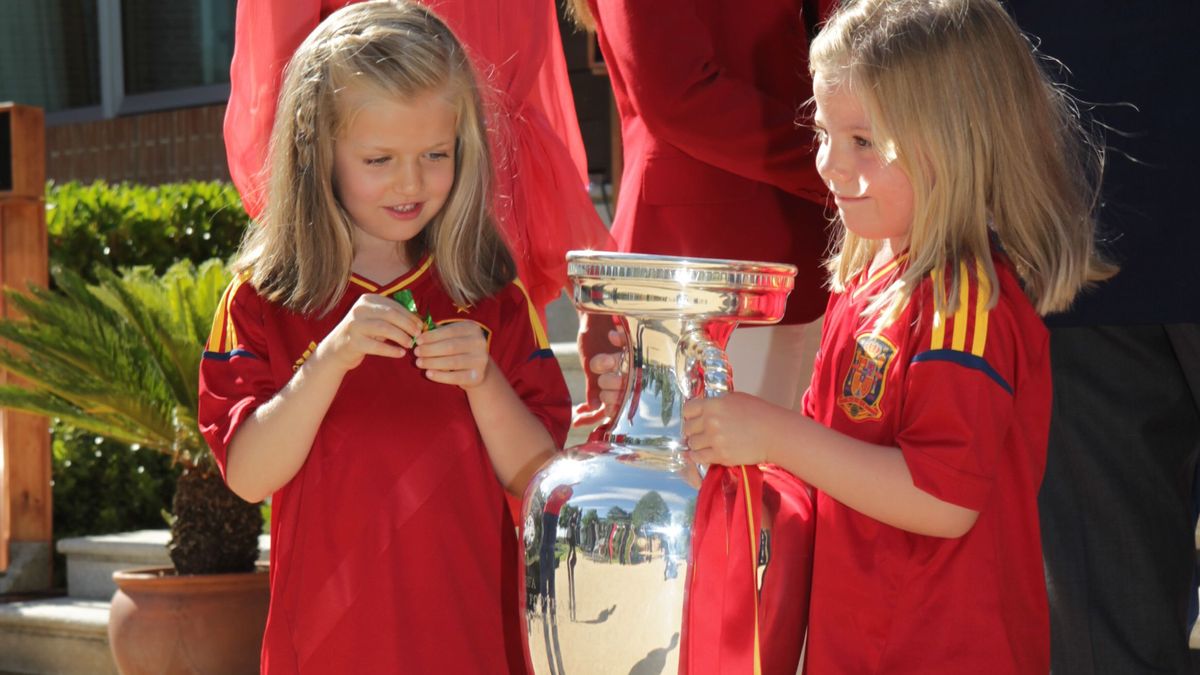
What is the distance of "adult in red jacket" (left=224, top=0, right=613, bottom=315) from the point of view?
238cm

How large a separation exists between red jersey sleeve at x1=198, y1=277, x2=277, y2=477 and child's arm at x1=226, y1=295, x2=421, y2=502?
24 mm

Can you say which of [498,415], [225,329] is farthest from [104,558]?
[498,415]

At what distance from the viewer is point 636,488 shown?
149 cm

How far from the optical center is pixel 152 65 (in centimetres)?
889

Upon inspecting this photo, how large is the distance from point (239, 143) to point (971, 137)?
1226 millimetres

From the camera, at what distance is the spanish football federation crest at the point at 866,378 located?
174cm

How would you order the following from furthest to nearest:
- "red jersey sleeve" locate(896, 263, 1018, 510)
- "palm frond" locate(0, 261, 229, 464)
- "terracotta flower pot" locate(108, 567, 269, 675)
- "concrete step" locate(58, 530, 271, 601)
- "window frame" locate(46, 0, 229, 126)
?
"window frame" locate(46, 0, 229, 126) → "concrete step" locate(58, 530, 271, 601) → "palm frond" locate(0, 261, 229, 464) → "terracotta flower pot" locate(108, 567, 269, 675) → "red jersey sleeve" locate(896, 263, 1018, 510)

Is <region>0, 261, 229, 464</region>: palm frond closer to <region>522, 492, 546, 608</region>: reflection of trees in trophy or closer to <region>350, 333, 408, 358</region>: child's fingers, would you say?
<region>350, 333, 408, 358</region>: child's fingers

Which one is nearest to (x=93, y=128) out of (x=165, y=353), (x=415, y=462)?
(x=165, y=353)

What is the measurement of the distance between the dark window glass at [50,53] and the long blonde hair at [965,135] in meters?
8.28

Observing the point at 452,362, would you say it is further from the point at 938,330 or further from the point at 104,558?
the point at 104,558

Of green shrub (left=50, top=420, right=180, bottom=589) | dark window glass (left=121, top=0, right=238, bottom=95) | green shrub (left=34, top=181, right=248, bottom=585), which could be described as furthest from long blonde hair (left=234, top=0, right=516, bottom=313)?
dark window glass (left=121, top=0, right=238, bottom=95)

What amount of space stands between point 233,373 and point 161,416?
225 cm

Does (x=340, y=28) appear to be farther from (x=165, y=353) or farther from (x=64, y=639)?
(x=64, y=639)
